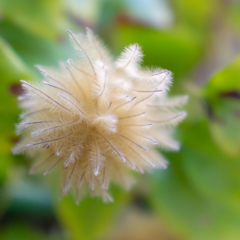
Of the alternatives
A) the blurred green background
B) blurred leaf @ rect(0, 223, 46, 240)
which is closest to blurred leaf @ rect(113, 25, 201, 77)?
the blurred green background

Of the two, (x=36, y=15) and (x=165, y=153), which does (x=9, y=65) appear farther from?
(x=165, y=153)

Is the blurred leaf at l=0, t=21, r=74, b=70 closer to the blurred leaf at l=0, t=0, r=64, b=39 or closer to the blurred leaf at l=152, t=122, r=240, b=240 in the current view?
the blurred leaf at l=0, t=0, r=64, b=39

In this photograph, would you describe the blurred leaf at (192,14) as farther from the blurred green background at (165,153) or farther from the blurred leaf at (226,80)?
the blurred leaf at (226,80)

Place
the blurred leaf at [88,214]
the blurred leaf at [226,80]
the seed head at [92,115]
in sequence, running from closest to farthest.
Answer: the seed head at [92,115], the blurred leaf at [226,80], the blurred leaf at [88,214]

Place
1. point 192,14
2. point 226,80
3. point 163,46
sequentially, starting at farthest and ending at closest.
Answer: point 192,14 < point 163,46 < point 226,80

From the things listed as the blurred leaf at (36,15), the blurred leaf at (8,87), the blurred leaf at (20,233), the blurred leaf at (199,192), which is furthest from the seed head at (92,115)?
the blurred leaf at (20,233)

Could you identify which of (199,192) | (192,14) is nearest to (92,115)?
(199,192)
